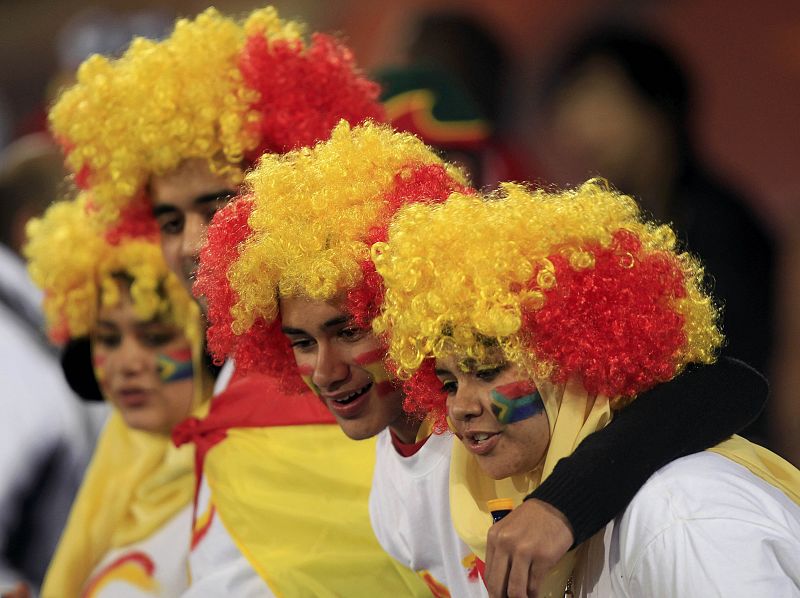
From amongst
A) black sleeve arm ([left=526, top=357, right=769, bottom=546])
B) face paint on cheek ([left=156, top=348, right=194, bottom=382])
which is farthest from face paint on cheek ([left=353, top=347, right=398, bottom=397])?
face paint on cheek ([left=156, top=348, right=194, bottom=382])

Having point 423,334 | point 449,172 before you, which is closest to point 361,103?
point 449,172

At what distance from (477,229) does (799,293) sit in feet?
10.6

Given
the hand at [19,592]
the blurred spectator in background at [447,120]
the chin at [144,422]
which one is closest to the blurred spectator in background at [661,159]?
→ the blurred spectator in background at [447,120]

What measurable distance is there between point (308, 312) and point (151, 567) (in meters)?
1.27

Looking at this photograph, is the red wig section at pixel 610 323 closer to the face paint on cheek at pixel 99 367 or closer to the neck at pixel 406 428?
the neck at pixel 406 428

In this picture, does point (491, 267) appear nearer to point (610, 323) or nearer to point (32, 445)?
point (610, 323)

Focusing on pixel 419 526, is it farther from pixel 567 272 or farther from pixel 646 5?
pixel 646 5

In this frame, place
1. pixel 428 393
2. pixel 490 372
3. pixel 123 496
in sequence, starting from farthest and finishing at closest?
pixel 123 496, pixel 428 393, pixel 490 372

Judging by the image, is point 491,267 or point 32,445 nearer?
point 491,267

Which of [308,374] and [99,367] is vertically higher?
[308,374]

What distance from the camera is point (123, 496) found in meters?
3.67

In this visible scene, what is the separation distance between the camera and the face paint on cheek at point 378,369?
8.39 feet

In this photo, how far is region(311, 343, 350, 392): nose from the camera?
254cm

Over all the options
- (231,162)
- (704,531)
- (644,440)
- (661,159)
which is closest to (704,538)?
(704,531)
